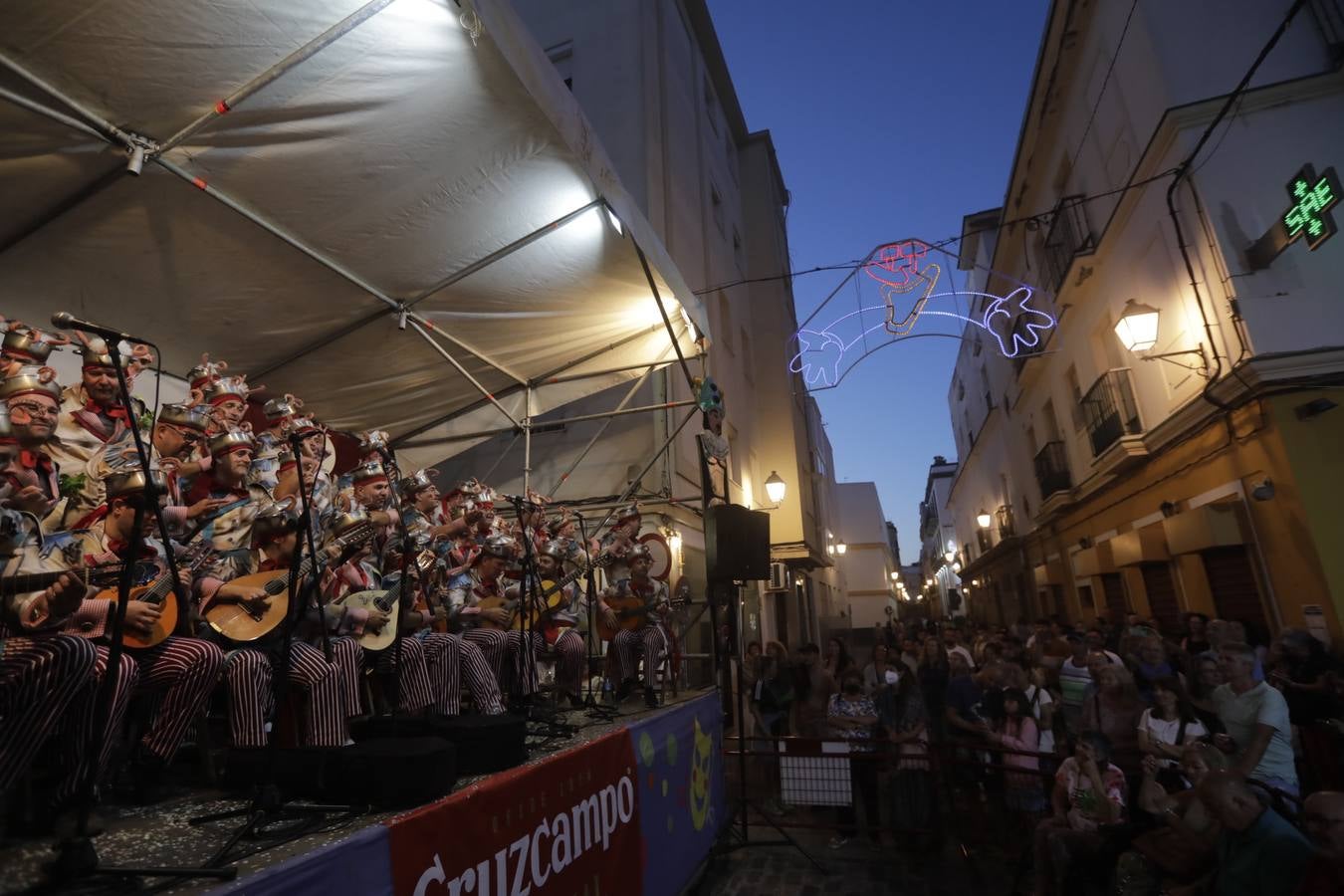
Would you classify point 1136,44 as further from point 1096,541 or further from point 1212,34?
point 1096,541

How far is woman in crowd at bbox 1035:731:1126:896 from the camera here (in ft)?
16.4

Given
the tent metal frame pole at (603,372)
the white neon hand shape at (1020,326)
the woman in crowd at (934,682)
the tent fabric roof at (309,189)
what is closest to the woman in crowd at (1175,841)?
the woman in crowd at (934,682)

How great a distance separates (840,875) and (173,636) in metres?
5.95

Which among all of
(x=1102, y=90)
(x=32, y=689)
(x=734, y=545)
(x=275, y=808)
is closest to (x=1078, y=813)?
(x=734, y=545)

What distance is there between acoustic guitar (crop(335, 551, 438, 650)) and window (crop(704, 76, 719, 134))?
18953 millimetres

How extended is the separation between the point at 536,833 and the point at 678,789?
8.07ft

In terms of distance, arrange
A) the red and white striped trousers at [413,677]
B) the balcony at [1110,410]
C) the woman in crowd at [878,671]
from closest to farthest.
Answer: the red and white striped trousers at [413,677]
the woman in crowd at [878,671]
the balcony at [1110,410]

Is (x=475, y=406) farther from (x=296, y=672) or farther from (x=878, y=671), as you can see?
(x=296, y=672)

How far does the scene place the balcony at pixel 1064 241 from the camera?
13242mm

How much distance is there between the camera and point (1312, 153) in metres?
9.14

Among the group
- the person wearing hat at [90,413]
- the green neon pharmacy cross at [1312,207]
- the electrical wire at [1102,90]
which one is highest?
the electrical wire at [1102,90]

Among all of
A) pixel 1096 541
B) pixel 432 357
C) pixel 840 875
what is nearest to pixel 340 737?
pixel 840 875

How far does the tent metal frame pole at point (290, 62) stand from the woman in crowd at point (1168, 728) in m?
7.63

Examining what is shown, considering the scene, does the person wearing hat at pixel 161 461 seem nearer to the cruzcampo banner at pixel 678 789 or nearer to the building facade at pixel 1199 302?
the cruzcampo banner at pixel 678 789
